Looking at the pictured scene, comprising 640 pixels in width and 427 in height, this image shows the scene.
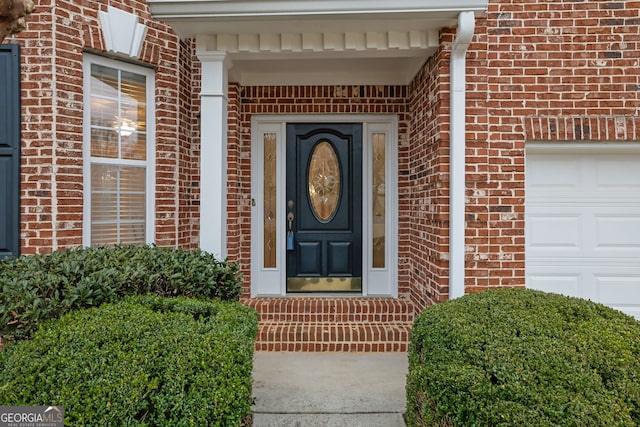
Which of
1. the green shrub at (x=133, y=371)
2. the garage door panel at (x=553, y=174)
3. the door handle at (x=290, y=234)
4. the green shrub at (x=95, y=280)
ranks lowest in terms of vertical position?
the green shrub at (x=133, y=371)

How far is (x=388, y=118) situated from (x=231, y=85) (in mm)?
1808

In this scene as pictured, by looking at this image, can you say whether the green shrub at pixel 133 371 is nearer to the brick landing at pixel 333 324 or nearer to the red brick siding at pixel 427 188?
the brick landing at pixel 333 324

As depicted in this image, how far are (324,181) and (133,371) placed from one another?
10.7 ft

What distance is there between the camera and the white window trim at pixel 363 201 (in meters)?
4.65

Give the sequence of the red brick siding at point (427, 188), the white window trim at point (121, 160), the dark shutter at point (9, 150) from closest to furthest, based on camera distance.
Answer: the dark shutter at point (9, 150) < the red brick siding at point (427, 188) < the white window trim at point (121, 160)

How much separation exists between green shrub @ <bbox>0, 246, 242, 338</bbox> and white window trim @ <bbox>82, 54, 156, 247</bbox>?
88 centimetres

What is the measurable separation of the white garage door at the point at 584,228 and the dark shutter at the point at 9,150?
4.59m

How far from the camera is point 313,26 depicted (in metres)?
3.35

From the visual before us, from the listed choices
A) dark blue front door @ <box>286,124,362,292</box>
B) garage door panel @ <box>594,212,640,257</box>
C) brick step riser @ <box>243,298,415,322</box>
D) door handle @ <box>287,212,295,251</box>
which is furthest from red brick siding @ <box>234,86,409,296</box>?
garage door panel @ <box>594,212,640,257</box>

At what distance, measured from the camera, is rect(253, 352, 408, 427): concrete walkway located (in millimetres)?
2803

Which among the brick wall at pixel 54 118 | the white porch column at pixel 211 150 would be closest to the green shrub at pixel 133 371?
the white porch column at pixel 211 150

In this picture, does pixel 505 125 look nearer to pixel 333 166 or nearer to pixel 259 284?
pixel 333 166

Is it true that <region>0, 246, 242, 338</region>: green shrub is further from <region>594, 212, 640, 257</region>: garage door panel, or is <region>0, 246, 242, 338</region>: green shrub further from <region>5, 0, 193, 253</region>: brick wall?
<region>594, 212, 640, 257</region>: garage door panel

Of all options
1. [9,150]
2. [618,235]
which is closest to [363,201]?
[618,235]
